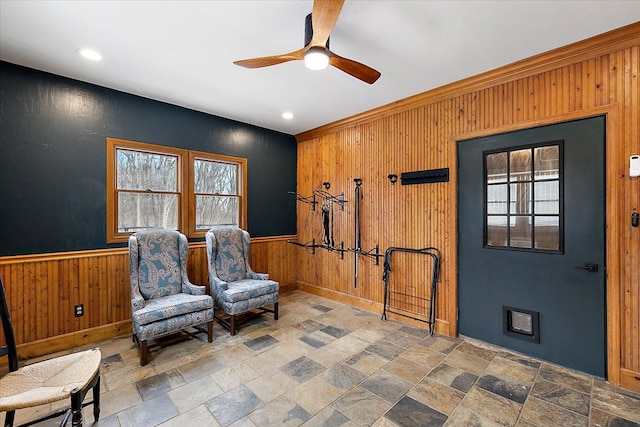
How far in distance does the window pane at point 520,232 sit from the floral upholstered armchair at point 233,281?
2.85 meters

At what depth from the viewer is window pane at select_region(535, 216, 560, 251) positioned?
9.04 feet

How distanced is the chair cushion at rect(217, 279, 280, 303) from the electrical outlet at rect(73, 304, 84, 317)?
1.44 m

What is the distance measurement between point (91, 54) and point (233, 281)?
293 cm

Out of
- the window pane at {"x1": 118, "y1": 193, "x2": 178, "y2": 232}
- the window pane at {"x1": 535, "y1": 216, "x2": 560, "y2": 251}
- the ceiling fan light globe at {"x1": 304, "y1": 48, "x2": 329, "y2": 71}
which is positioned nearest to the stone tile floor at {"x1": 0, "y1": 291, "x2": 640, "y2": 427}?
the window pane at {"x1": 535, "y1": 216, "x2": 560, "y2": 251}

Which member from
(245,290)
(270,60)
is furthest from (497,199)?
(245,290)

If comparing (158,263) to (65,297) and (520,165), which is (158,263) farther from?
(520,165)

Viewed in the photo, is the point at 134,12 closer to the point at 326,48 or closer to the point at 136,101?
the point at 326,48

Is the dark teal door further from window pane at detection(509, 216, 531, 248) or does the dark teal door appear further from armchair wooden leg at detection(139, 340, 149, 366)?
armchair wooden leg at detection(139, 340, 149, 366)

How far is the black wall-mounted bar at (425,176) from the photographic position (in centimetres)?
351

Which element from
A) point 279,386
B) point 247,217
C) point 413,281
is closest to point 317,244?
point 247,217

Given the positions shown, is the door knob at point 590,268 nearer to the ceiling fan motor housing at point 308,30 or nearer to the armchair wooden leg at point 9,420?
the ceiling fan motor housing at point 308,30

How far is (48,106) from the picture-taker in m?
3.10

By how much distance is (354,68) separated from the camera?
2.34 m

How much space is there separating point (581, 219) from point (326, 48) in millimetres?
2651
